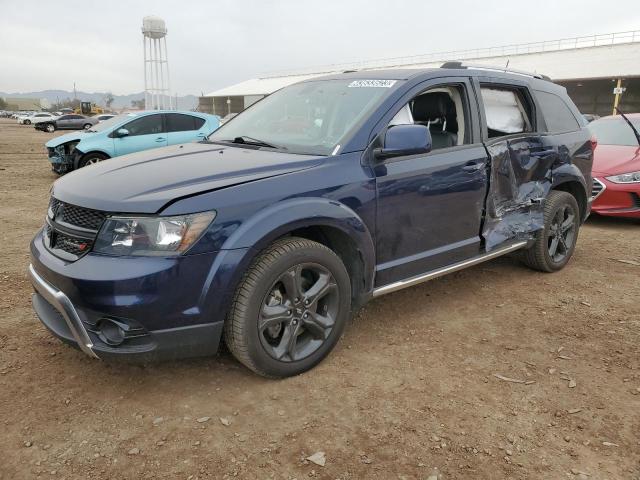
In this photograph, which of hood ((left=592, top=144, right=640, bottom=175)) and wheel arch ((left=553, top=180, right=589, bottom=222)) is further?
hood ((left=592, top=144, right=640, bottom=175))

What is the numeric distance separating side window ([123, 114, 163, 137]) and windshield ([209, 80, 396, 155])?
7086 mm

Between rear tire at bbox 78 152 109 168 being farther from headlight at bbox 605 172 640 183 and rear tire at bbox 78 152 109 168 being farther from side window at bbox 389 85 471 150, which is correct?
headlight at bbox 605 172 640 183

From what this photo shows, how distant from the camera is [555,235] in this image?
15.4 ft

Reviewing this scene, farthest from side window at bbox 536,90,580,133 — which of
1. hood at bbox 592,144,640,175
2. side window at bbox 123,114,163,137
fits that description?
side window at bbox 123,114,163,137

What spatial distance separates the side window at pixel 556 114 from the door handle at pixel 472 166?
1237 mm

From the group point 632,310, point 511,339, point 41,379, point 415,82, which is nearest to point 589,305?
point 632,310

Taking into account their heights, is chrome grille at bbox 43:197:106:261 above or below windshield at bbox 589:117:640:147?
below

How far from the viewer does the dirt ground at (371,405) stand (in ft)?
7.32

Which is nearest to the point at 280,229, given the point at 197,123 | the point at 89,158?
the point at 89,158

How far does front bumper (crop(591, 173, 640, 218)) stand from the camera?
661 cm

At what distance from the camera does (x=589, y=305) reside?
4035mm

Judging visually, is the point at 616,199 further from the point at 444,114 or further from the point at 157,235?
the point at 157,235

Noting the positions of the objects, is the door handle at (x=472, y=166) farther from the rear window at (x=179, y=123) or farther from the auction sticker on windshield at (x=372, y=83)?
the rear window at (x=179, y=123)

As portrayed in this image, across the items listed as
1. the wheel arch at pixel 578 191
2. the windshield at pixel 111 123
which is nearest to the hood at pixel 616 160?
the wheel arch at pixel 578 191
